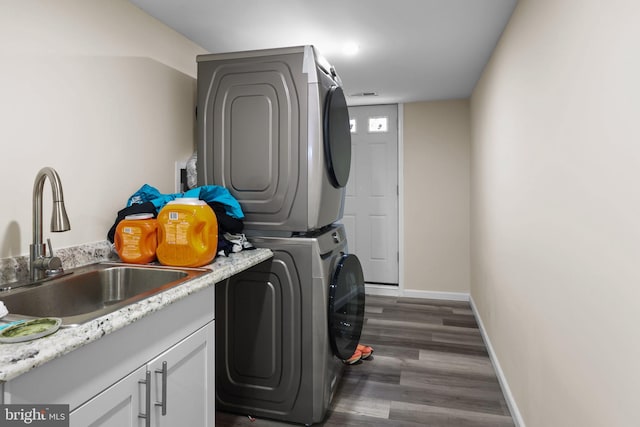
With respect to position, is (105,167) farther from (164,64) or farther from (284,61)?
(284,61)

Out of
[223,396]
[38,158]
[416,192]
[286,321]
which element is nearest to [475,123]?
[416,192]

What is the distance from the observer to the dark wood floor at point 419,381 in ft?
7.09

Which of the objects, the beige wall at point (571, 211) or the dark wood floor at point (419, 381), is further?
the dark wood floor at point (419, 381)

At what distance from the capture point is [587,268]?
1.22 metres

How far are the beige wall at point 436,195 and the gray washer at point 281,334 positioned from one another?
249 centimetres

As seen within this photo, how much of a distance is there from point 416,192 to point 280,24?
2715 mm

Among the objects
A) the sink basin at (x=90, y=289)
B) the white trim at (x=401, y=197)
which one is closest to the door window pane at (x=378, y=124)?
the white trim at (x=401, y=197)

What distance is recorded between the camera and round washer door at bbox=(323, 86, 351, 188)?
82.7 inches

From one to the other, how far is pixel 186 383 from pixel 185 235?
591 millimetres

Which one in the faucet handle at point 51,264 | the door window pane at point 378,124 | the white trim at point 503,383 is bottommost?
the white trim at point 503,383

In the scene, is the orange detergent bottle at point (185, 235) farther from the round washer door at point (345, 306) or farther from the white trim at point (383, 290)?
the white trim at point (383, 290)

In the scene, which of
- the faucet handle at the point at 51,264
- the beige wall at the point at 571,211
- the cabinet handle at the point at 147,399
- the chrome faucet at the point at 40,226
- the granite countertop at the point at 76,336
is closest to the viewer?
the granite countertop at the point at 76,336

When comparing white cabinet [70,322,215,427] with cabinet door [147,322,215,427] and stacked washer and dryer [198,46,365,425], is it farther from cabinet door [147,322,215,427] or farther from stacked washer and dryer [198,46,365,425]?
stacked washer and dryer [198,46,365,425]

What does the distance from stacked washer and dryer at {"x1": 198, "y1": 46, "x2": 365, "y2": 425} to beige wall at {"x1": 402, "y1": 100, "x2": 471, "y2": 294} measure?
2.43 meters
